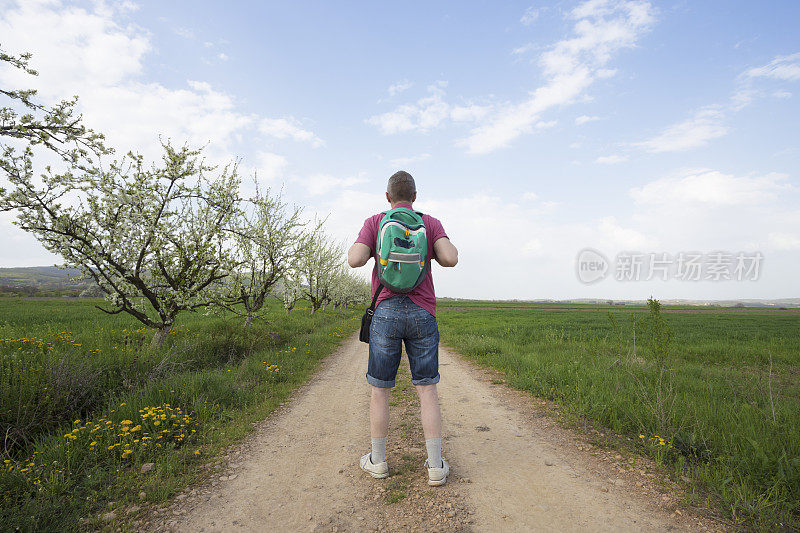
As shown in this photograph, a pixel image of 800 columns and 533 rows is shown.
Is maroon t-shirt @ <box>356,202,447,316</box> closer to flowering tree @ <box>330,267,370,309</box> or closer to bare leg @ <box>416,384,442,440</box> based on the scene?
bare leg @ <box>416,384,442,440</box>

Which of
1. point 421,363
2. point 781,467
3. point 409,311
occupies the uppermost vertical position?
point 409,311

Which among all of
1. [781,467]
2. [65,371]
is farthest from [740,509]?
[65,371]

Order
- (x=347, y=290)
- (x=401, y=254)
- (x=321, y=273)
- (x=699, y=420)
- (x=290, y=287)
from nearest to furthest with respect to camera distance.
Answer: (x=401, y=254) < (x=699, y=420) < (x=290, y=287) < (x=321, y=273) < (x=347, y=290)

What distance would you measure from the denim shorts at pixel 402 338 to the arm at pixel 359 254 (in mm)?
447

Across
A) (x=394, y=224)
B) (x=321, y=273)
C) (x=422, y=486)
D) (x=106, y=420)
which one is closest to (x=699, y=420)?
(x=422, y=486)

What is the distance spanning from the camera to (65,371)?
484 centimetres

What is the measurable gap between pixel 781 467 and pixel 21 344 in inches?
421

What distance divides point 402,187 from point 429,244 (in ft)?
2.02

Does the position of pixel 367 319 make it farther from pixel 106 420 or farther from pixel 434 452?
pixel 106 420

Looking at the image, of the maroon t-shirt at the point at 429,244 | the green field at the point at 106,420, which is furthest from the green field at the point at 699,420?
the green field at the point at 106,420

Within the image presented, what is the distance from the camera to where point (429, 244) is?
3273 millimetres

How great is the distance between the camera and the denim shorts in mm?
3098

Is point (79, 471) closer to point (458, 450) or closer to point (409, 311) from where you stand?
point (409, 311)

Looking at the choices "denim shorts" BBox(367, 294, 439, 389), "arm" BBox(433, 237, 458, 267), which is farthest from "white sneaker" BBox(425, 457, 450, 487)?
"arm" BBox(433, 237, 458, 267)
